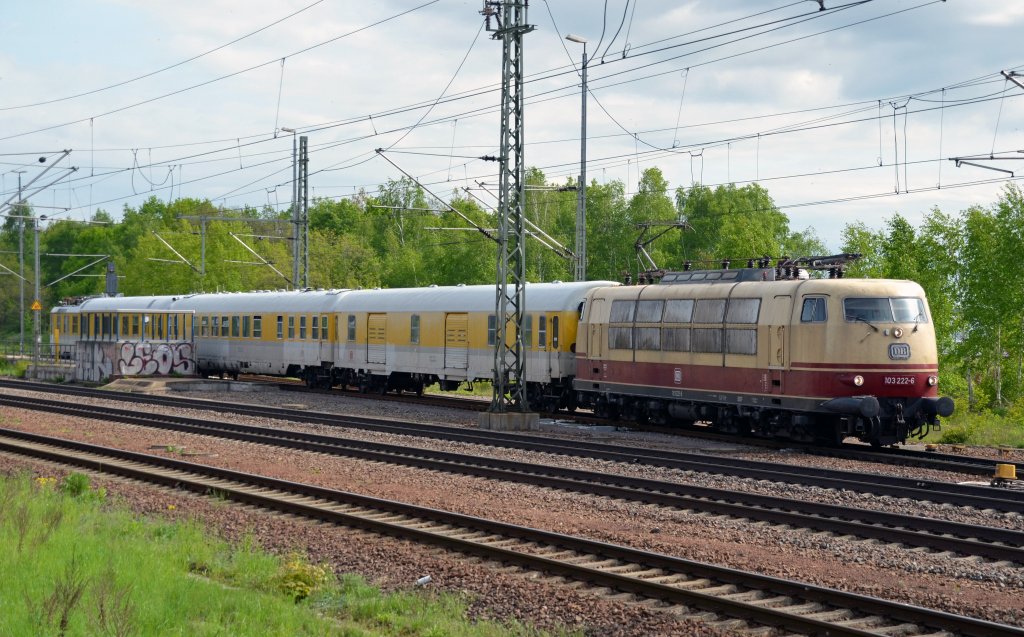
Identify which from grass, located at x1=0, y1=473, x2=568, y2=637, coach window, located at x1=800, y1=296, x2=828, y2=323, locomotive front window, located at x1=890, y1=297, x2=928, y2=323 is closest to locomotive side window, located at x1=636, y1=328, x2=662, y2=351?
coach window, located at x1=800, y1=296, x2=828, y2=323

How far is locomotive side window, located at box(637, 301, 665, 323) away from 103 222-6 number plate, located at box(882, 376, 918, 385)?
5.52m

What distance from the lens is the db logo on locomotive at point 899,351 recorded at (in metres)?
21.2

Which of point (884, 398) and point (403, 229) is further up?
point (403, 229)

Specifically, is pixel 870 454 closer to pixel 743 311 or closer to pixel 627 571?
pixel 743 311

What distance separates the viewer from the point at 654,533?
12883mm

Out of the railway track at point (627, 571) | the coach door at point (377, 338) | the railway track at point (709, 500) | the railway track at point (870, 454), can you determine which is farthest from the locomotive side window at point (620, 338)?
the coach door at point (377, 338)

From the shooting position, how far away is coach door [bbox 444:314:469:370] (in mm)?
32938

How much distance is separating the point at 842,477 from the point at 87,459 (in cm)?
1227

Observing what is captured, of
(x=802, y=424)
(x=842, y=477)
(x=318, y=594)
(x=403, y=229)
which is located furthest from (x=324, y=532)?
(x=403, y=229)

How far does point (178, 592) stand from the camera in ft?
30.6

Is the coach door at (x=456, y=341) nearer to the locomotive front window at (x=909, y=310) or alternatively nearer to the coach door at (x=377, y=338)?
the coach door at (x=377, y=338)

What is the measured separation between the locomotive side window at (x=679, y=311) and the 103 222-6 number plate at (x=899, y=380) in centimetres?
452

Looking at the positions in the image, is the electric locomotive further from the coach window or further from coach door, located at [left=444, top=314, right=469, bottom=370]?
coach door, located at [left=444, top=314, right=469, bottom=370]

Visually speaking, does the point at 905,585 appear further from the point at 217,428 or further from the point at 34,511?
the point at 217,428
